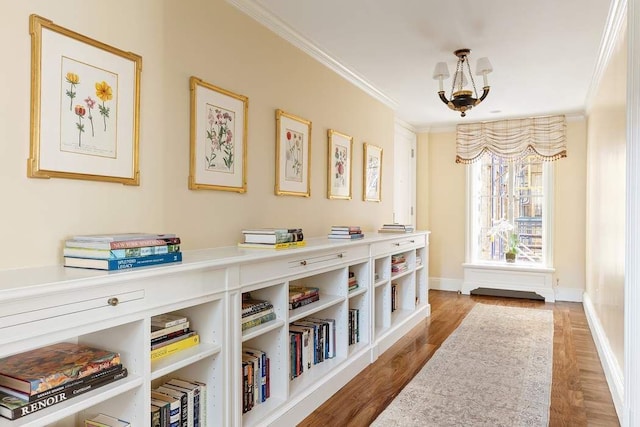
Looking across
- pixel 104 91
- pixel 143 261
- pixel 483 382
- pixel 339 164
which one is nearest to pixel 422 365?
pixel 483 382

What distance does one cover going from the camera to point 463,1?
2.66 meters

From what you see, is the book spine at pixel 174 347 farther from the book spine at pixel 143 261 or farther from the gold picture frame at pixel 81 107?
the gold picture frame at pixel 81 107

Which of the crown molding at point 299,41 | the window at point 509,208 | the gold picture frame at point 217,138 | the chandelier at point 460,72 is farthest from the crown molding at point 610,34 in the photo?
the gold picture frame at point 217,138

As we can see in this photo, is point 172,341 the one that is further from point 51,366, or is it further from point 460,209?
point 460,209

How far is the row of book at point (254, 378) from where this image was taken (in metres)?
2.20

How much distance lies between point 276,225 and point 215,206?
0.62 meters

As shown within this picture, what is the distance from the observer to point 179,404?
180cm

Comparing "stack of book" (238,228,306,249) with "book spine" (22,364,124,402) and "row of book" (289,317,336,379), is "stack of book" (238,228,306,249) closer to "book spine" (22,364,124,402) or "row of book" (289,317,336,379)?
"row of book" (289,317,336,379)

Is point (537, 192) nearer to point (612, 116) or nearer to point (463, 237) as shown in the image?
point (463, 237)

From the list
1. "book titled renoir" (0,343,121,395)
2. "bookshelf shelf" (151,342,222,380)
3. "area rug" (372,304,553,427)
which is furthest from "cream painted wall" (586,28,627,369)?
"book titled renoir" (0,343,121,395)

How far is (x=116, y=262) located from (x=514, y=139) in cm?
568

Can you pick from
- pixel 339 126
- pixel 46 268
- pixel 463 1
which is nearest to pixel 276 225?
pixel 339 126

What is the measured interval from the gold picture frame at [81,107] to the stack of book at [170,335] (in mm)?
614

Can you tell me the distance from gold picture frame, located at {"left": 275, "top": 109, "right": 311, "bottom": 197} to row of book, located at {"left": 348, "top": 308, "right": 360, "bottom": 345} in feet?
3.06
